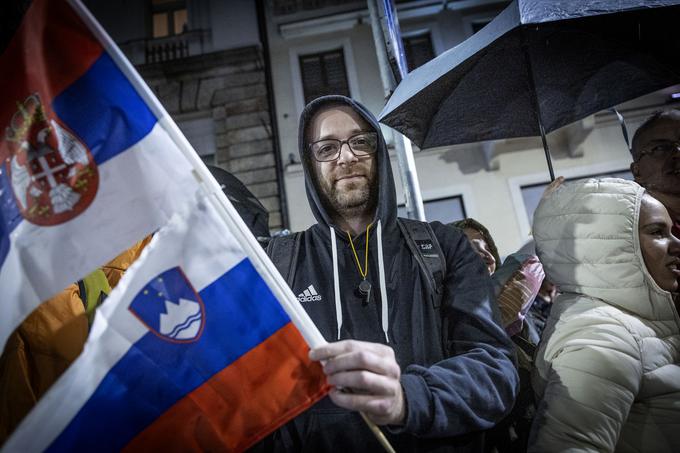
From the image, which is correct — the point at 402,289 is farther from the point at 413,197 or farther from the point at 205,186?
the point at 413,197

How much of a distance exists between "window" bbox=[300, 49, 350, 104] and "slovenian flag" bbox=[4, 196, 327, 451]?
899 centimetres

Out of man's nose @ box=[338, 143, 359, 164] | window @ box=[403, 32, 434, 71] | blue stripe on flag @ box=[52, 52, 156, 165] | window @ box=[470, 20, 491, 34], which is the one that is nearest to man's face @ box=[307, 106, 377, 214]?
man's nose @ box=[338, 143, 359, 164]

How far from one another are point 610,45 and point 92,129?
11.4 feet

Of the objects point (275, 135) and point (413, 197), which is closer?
point (413, 197)

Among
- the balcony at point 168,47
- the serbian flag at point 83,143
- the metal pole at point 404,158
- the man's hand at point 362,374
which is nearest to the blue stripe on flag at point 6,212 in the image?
the serbian flag at point 83,143

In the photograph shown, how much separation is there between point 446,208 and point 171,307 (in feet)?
27.1

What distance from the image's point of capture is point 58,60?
105 centimetres

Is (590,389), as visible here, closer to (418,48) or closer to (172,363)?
(172,363)

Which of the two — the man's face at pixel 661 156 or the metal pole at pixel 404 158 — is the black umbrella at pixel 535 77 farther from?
the man's face at pixel 661 156

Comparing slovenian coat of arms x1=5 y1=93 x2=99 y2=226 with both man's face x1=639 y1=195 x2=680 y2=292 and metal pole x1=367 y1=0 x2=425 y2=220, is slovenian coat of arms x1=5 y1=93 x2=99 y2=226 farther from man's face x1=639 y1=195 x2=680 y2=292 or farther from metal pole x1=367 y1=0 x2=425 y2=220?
metal pole x1=367 y1=0 x2=425 y2=220

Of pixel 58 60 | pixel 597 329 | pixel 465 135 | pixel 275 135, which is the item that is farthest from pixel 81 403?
pixel 275 135

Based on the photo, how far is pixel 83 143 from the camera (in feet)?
3.41

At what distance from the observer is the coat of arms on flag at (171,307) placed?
38.8 inches

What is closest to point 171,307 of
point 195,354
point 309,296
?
point 195,354
